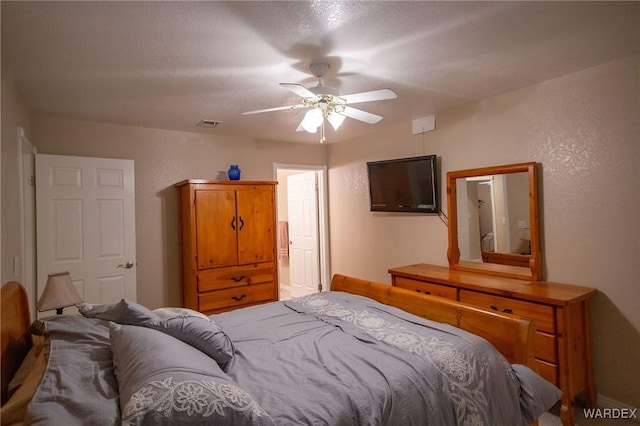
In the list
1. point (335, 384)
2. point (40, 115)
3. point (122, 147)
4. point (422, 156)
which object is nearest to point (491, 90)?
point (422, 156)

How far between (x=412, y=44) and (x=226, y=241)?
8.92 feet

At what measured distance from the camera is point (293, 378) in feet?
4.88

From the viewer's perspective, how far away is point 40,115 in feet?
10.6

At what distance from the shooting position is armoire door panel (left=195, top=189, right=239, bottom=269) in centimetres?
368

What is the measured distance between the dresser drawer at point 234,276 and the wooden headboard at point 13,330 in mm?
1875

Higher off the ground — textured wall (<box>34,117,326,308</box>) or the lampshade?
textured wall (<box>34,117,326,308</box>)

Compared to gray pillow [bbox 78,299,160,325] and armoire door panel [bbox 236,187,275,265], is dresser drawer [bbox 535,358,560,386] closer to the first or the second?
gray pillow [bbox 78,299,160,325]

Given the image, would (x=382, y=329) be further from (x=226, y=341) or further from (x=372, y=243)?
(x=372, y=243)

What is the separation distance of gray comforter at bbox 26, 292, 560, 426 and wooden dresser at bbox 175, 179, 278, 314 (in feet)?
5.52

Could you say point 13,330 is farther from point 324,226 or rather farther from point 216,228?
point 324,226

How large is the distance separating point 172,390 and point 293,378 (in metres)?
0.58

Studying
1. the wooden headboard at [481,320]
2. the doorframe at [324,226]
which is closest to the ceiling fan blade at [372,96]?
the wooden headboard at [481,320]

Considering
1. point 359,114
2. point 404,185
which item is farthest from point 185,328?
point 404,185

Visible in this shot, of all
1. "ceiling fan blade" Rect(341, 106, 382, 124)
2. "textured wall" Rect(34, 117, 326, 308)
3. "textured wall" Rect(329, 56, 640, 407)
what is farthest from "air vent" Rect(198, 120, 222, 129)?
"textured wall" Rect(329, 56, 640, 407)
